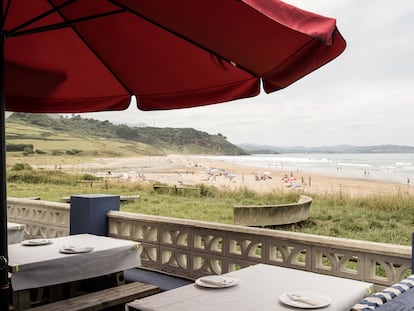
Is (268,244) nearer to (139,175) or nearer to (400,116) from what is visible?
(139,175)

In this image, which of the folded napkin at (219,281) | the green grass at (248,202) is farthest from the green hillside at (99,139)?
the folded napkin at (219,281)

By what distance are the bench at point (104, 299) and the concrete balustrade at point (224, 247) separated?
55 cm

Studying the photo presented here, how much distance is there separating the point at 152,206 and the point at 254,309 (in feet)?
40.7

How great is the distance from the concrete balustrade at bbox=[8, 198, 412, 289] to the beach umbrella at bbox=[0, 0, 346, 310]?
1166mm

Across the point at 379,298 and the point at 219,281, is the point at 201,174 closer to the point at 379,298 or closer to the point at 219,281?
the point at 219,281

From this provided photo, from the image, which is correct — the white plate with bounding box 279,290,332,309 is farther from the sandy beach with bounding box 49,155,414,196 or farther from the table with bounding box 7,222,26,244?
the sandy beach with bounding box 49,155,414,196

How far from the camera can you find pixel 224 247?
138 inches

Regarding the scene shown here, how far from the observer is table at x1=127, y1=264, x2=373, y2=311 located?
1.90 meters

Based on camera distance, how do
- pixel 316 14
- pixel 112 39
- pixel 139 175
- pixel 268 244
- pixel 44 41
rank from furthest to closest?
pixel 139 175 → pixel 268 244 → pixel 44 41 → pixel 112 39 → pixel 316 14

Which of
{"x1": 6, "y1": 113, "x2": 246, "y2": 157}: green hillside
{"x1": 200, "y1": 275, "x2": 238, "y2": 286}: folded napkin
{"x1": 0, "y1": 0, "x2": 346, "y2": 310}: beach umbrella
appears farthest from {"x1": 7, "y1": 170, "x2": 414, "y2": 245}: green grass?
{"x1": 200, "y1": 275, "x2": 238, "y2": 286}: folded napkin

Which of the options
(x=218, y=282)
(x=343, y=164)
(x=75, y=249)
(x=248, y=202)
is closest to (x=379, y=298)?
(x=218, y=282)

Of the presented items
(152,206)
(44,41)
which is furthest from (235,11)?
(152,206)

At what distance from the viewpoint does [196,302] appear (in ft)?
6.39

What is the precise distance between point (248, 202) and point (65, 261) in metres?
12.1
